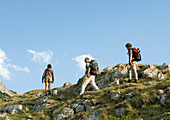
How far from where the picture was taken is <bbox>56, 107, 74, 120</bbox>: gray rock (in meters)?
11.7

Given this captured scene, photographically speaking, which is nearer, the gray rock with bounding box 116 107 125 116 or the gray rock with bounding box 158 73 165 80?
the gray rock with bounding box 116 107 125 116

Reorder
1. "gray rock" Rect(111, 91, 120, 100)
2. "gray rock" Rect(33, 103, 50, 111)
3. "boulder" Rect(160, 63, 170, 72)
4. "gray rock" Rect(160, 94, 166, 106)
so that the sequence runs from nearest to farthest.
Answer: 1. "gray rock" Rect(160, 94, 166, 106)
2. "gray rock" Rect(111, 91, 120, 100)
3. "gray rock" Rect(33, 103, 50, 111)
4. "boulder" Rect(160, 63, 170, 72)

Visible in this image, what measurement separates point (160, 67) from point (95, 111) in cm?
1079

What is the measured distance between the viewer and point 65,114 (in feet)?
39.1

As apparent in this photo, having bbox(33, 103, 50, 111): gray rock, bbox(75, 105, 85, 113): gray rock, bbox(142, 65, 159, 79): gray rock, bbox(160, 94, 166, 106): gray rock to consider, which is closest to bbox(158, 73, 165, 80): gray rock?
bbox(142, 65, 159, 79): gray rock

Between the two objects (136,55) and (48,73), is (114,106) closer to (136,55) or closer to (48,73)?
(136,55)

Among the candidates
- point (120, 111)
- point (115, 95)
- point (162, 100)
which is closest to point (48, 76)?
point (115, 95)

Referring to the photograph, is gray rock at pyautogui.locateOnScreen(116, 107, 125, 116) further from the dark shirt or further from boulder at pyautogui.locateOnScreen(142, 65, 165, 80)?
the dark shirt

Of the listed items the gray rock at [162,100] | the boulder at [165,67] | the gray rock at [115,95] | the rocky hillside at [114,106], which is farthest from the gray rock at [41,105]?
the boulder at [165,67]

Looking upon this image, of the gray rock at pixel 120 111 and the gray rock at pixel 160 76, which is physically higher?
the gray rock at pixel 160 76

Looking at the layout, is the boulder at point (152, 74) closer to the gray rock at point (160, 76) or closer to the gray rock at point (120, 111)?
the gray rock at point (160, 76)

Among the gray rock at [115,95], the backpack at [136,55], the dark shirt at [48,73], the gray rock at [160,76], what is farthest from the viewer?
the dark shirt at [48,73]

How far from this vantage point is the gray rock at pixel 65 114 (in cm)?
1166

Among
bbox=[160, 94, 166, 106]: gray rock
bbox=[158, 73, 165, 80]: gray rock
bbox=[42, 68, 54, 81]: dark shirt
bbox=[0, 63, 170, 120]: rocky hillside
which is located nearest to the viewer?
bbox=[0, 63, 170, 120]: rocky hillside
